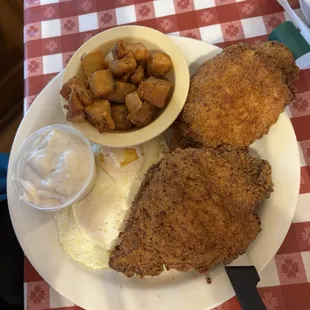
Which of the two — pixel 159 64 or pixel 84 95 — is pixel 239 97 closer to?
pixel 159 64

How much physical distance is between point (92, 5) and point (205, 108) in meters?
0.63

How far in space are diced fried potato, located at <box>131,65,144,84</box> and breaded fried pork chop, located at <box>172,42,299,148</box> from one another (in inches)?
5.3

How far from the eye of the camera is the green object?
1172 millimetres

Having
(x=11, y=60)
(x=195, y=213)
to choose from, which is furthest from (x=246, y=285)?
(x=11, y=60)

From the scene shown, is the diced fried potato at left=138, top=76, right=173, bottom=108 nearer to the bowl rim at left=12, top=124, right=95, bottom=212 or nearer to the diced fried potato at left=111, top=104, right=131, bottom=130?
the diced fried potato at left=111, top=104, right=131, bottom=130

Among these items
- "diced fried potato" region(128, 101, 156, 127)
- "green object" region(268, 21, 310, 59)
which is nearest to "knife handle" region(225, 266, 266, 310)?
"diced fried potato" region(128, 101, 156, 127)

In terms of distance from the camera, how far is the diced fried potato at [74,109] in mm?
1007

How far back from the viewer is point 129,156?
116cm

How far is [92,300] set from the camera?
107cm

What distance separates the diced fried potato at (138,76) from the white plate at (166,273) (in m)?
0.36

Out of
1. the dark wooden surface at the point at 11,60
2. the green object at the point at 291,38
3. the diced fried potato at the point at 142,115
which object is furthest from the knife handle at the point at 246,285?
the dark wooden surface at the point at 11,60

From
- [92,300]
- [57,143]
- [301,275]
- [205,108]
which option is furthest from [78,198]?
[301,275]

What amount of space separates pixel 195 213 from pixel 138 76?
0.38m

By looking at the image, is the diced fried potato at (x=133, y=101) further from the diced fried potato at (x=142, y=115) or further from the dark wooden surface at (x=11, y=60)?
the dark wooden surface at (x=11, y=60)
